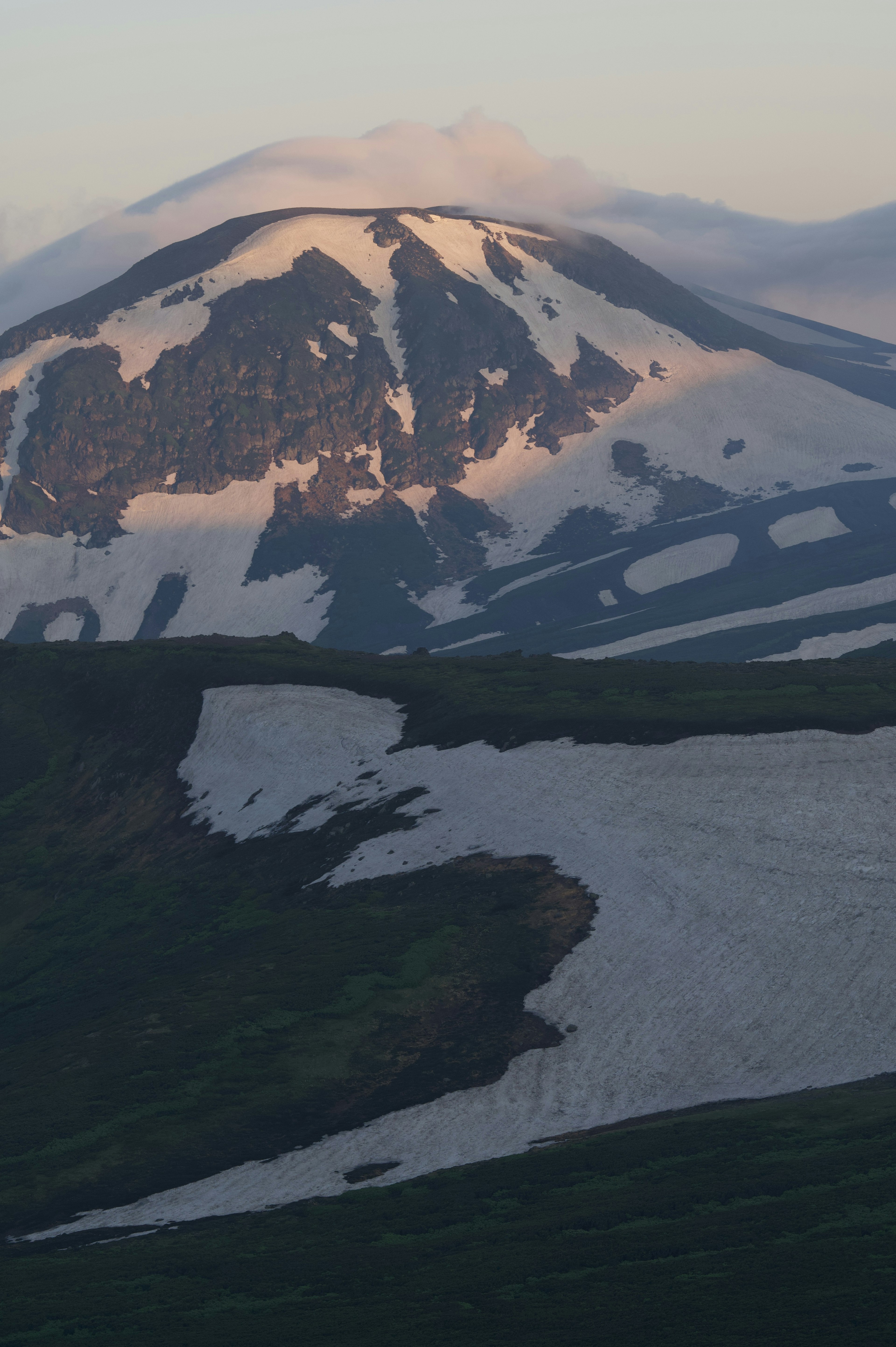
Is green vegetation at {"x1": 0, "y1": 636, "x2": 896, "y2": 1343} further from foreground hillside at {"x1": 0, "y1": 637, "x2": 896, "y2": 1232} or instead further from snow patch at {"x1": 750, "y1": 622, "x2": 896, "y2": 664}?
snow patch at {"x1": 750, "y1": 622, "x2": 896, "y2": 664}

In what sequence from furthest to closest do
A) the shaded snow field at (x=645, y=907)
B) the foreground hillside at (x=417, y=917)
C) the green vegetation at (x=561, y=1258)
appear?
the foreground hillside at (x=417, y=917), the shaded snow field at (x=645, y=907), the green vegetation at (x=561, y=1258)

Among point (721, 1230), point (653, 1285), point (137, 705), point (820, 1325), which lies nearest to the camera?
point (820, 1325)

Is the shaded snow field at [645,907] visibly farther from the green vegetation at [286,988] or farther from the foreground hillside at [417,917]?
the green vegetation at [286,988]

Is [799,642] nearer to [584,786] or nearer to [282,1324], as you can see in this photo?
[584,786]

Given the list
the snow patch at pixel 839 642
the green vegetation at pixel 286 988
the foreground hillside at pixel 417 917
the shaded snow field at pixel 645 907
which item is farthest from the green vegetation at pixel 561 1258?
the snow patch at pixel 839 642

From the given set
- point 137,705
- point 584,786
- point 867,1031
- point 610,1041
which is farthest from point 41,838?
point 867,1031

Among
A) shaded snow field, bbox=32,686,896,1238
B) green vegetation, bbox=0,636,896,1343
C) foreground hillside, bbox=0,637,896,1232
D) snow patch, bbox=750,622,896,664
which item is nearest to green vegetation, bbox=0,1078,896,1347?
green vegetation, bbox=0,636,896,1343
